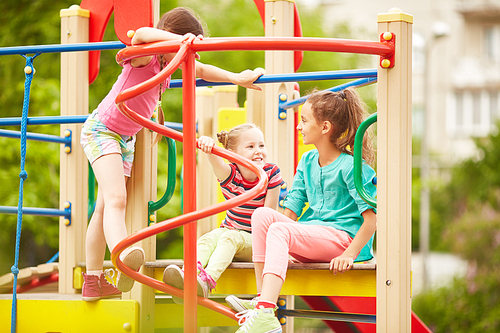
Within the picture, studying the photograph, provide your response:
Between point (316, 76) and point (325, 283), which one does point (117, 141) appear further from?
point (325, 283)

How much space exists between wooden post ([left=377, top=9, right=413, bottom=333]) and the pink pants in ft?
1.24

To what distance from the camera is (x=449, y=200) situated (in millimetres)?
16391

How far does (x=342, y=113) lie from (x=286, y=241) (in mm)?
686

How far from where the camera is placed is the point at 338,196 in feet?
8.52

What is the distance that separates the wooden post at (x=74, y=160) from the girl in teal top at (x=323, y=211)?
1.14 metres

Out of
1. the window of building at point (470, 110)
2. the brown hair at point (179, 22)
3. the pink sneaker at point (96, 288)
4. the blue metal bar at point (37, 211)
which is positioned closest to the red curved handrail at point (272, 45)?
the brown hair at point (179, 22)

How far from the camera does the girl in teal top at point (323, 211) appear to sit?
2.31 metres

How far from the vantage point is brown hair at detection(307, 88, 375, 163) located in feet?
8.63

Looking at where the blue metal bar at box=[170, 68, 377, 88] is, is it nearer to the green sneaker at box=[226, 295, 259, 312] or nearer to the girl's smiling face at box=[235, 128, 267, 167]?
the girl's smiling face at box=[235, 128, 267, 167]

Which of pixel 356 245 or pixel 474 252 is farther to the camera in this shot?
pixel 474 252

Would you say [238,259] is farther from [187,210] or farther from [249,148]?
[187,210]

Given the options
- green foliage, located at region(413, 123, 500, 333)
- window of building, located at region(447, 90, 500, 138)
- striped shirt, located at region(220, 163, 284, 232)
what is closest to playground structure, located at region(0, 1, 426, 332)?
striped shirt, located at region(220, 163, 284, 232)

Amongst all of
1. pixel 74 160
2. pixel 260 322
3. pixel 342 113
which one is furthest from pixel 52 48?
pixel 260 322

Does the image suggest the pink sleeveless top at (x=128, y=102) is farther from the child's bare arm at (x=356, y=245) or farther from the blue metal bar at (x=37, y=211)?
the child's bare arm at (x=356, y=245)
